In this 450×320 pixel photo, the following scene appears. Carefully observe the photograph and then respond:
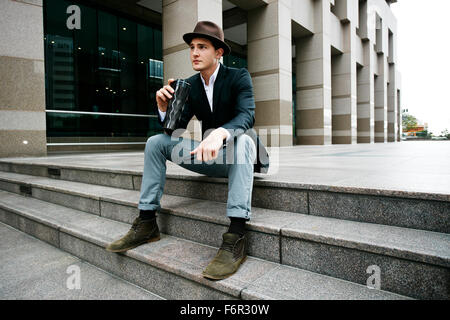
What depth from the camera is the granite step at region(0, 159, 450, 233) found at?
1647mm

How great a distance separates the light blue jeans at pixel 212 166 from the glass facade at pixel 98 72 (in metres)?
7.57

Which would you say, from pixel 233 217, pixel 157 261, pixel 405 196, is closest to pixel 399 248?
pixel 405 196

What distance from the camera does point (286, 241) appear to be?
179 centimetres

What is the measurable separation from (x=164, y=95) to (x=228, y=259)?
129 cm

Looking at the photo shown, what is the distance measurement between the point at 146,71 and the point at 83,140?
4.02 metres

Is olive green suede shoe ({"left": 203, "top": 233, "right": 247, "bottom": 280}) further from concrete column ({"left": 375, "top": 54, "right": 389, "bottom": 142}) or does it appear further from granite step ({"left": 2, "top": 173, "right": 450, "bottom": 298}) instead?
concrete column ({"left": 375, "top": 54, "right": 389, "bottom": 142})

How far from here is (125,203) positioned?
2658 mm

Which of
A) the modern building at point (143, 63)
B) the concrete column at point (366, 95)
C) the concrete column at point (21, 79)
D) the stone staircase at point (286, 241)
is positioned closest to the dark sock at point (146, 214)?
the stone staircase at point (286, 241)

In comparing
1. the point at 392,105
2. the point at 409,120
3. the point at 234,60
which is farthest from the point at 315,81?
the point at 409,120

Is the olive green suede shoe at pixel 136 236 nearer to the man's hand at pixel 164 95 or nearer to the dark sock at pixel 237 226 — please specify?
the dark sock at pixel 237 226

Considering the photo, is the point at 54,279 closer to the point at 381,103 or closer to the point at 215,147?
the point at 215,147

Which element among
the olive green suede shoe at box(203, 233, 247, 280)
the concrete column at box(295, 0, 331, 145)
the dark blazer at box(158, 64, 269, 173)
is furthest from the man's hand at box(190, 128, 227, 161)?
the concrete column at box(295, 0, 331, 145)

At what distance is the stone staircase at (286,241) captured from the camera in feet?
4.77
